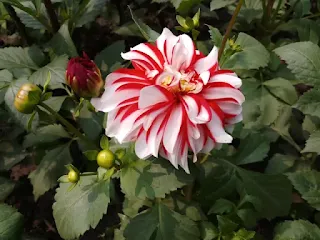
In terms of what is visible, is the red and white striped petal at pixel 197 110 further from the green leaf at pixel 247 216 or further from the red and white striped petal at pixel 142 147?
the green leaf at pixel 247 216

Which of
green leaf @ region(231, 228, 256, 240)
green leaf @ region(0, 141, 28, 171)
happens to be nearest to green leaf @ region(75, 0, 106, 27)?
green leaf @ region(0, 141, 28, 171)

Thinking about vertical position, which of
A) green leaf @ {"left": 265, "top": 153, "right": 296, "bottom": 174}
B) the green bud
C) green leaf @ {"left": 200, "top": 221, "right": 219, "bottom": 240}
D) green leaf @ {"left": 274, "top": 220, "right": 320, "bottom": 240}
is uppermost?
the green bud

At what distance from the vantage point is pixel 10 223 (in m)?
1.09

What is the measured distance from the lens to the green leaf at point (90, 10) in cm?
134

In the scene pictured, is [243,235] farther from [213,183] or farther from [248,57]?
[248,57]

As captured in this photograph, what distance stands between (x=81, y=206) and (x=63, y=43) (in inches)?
19.7

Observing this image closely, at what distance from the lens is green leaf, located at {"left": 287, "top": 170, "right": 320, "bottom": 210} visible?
106 centimetres

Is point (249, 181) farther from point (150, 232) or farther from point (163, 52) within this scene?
point (163, 52)

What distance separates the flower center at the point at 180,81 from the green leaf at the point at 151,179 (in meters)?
0.21

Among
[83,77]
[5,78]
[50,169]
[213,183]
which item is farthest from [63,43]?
[213,183]

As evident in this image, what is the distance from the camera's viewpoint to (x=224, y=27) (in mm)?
1516

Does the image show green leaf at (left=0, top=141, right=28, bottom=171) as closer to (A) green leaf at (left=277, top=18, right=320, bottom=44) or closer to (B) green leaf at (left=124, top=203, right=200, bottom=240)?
(B) green leaf at (left=124, top=203, right=200, bottom=240)

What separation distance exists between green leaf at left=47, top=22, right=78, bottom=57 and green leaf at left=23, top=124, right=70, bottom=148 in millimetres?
204

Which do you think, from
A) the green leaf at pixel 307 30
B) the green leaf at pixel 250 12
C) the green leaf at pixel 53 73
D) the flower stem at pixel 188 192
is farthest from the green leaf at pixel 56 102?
the green leaf at pixel 307 30
